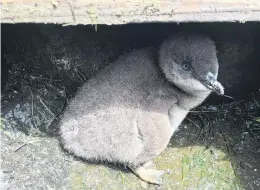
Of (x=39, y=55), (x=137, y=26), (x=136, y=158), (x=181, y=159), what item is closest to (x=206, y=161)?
(x=181, y=159)

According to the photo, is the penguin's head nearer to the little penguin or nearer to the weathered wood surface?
the little penguin

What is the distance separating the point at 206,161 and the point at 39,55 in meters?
1.29

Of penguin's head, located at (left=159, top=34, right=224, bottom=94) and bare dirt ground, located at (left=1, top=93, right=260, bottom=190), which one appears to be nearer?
penguin's head, located at (left=159, top=34, right=224, bottom=94)

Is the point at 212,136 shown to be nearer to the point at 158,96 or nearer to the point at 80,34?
the point at 158,96

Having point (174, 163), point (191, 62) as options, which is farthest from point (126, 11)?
point (174, 163)

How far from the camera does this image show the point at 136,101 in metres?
2.68

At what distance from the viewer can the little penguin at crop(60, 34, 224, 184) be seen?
2.63m

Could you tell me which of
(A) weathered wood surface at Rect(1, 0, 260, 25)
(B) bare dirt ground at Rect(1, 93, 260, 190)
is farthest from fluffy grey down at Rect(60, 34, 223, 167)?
(A) weathered wood surface at Rect(1, 0, 260, 25)

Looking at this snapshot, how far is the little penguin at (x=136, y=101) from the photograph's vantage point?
2.63 meters

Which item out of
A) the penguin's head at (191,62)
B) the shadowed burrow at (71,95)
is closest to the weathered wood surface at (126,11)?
the penguin's head at (191,62)

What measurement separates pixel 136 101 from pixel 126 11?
691 millimetres

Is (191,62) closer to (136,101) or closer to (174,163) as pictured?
(136,101)

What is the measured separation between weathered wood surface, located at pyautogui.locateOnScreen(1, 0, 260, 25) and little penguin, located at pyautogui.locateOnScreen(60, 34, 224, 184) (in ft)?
1.54

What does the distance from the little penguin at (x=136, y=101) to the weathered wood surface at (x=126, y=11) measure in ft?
1.54
